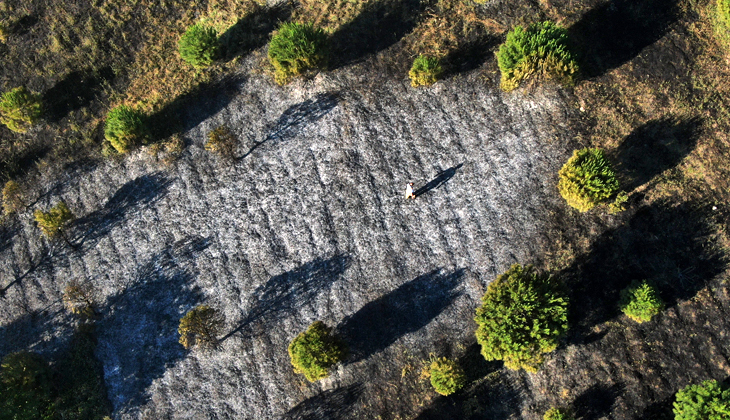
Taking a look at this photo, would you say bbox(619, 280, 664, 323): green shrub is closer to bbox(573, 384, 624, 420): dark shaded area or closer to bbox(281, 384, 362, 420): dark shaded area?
bbox(573, 384, 624, 420): dark shaded area

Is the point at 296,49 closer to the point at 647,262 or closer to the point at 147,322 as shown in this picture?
the point at 147,322

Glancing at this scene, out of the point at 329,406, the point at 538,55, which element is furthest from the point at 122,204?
the point at 538,55

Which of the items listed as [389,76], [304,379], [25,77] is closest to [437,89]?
[389,76]

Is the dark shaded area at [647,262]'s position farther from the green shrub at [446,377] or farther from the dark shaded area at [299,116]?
the dark shaded area at [299,116]

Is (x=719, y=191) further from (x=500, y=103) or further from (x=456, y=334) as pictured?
(x=456, y=334)

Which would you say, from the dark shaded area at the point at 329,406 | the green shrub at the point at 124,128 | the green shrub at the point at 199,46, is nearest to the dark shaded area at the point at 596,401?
the dark shaded area at the point at 329,406
